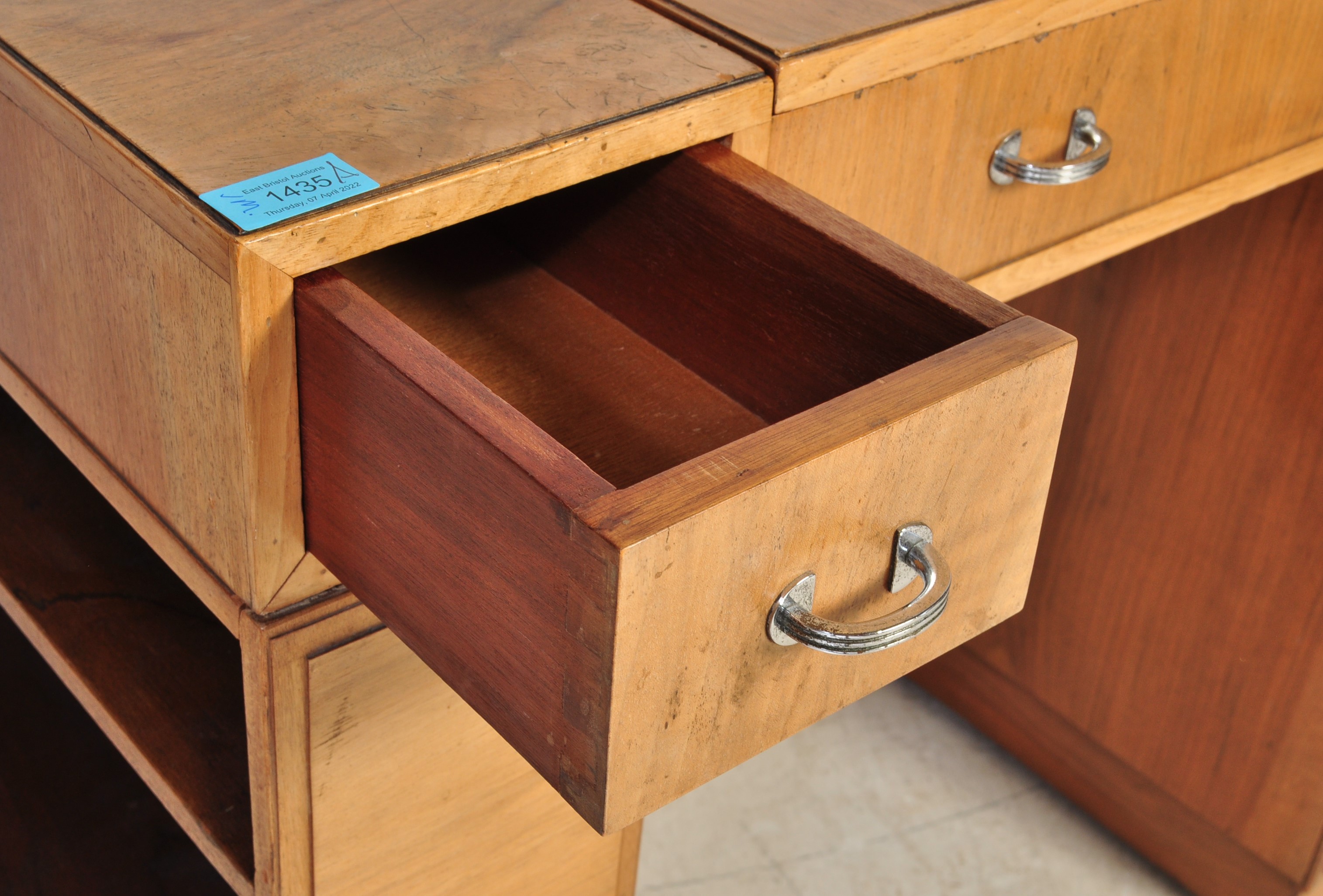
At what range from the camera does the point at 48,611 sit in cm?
78

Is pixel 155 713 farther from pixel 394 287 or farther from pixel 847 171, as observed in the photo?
pixel 847 171

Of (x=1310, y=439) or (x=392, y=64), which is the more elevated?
(x=392, y=64)

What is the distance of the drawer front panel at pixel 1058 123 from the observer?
2.28 ft

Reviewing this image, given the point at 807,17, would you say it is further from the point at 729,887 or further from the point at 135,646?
the point at 729,887

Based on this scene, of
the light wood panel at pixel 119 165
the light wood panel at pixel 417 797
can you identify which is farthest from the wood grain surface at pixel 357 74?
the light wood panel at pixel 417 797

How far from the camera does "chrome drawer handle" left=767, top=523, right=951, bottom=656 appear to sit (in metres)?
0.48

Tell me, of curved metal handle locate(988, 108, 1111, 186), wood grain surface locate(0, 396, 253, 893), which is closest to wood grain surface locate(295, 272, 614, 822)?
wood grain surface locate(0, 396, 253, 893)

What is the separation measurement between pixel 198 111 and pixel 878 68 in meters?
0.31

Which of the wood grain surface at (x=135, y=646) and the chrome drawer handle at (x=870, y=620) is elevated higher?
the chrome drawer handle at (x=870, y=620)

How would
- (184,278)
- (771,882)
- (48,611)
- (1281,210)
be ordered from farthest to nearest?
(771,882), (1281,210), (48,611), (184,278)

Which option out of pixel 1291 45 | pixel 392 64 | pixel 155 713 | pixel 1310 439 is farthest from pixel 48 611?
pixel 1310 439

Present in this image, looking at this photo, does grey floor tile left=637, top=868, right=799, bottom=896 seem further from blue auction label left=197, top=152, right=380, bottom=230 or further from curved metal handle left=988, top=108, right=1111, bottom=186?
blue auction label left=197, top=152, right=380, bottom=230

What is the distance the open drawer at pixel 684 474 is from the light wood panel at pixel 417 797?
0.32 ft

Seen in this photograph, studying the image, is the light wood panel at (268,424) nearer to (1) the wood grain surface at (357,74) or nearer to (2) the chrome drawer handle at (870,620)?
(1) the wood grain surface at (357,74)
